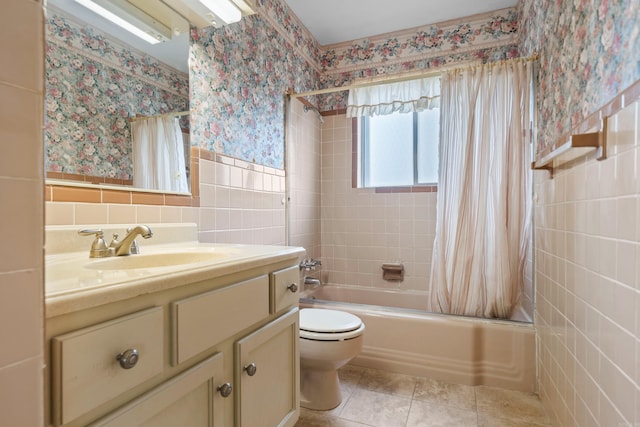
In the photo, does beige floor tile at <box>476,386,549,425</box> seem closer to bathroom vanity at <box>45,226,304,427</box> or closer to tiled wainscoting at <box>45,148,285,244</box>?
bathroom vanity at <box>45,226,304,427</box>

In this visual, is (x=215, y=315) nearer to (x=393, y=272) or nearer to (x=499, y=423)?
(x=499, y=423)

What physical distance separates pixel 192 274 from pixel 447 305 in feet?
5.48

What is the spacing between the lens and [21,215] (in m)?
0.34

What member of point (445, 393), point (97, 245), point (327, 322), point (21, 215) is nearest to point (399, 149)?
point (327, 322)

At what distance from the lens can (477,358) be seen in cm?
179

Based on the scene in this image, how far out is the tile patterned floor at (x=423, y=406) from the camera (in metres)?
1.48

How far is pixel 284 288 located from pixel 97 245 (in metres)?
0.62

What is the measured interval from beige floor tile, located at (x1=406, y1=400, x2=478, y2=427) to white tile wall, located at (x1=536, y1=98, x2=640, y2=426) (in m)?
0.36

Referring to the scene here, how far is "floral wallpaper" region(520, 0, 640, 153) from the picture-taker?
34.5 inches

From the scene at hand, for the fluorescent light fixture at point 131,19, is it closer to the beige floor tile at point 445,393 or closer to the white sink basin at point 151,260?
the white sink basin at point 151,260

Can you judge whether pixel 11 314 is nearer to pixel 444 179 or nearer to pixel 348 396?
pixel 348 396

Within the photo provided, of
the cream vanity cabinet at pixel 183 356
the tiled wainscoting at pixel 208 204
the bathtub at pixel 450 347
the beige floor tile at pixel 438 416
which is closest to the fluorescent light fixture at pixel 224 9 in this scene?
the tiled wainscoting at pixel 208 204

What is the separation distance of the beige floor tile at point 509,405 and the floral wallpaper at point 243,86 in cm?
185

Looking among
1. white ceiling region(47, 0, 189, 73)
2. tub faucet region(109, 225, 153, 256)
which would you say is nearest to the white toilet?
tub faucet region(109, 225, 153, 256)
